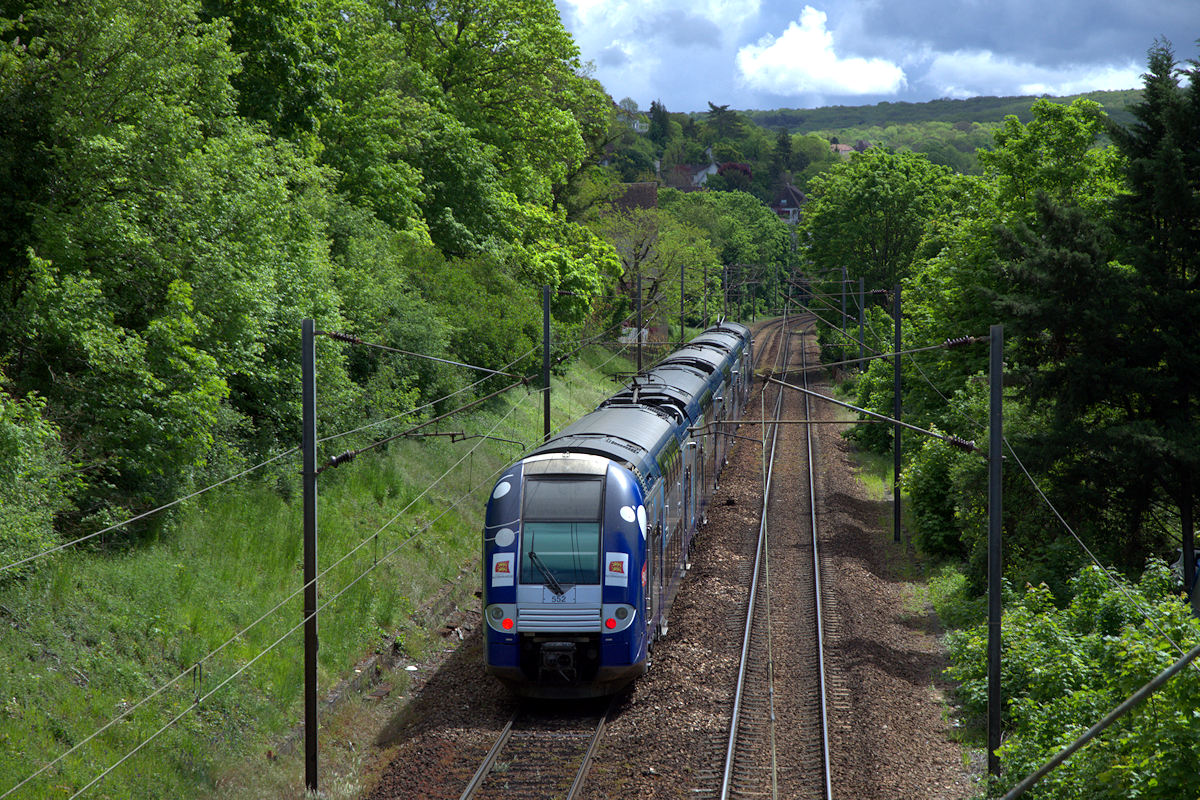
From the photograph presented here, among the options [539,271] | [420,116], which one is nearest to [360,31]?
[420,116]

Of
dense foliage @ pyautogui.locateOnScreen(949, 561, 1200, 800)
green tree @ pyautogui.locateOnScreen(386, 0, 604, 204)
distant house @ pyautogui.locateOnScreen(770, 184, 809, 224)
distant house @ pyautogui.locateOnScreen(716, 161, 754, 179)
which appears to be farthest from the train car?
distant house @ pyautogui.locateOnScreen(770, 184, 809, 224)

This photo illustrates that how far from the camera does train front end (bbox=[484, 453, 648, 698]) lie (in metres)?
13.6

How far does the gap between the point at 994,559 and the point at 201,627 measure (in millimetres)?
10455

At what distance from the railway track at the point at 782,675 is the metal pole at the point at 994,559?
6.72 ft

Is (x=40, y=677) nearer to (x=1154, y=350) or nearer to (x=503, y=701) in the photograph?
(x=503, y=701)

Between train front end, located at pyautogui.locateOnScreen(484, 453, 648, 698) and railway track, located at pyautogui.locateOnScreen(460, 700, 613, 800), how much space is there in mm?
425

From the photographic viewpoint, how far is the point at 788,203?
546 ft

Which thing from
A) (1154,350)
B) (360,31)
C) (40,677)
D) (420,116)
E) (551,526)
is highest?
(360,31)

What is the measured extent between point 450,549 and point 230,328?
7160 millimetres

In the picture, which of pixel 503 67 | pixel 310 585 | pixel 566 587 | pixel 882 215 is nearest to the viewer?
pixel 310 585

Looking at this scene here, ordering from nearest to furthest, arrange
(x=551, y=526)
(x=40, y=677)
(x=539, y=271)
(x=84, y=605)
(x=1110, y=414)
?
(x=40, y=677)
(x=84, y=605)
(x=551, y=526)
(x=1110, y=414)
(x=539, y=271)

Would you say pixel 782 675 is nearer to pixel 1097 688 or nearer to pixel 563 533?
pixel 563 533

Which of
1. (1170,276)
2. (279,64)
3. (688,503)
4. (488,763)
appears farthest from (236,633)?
(1170,276)

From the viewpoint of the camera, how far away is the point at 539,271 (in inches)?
1489
